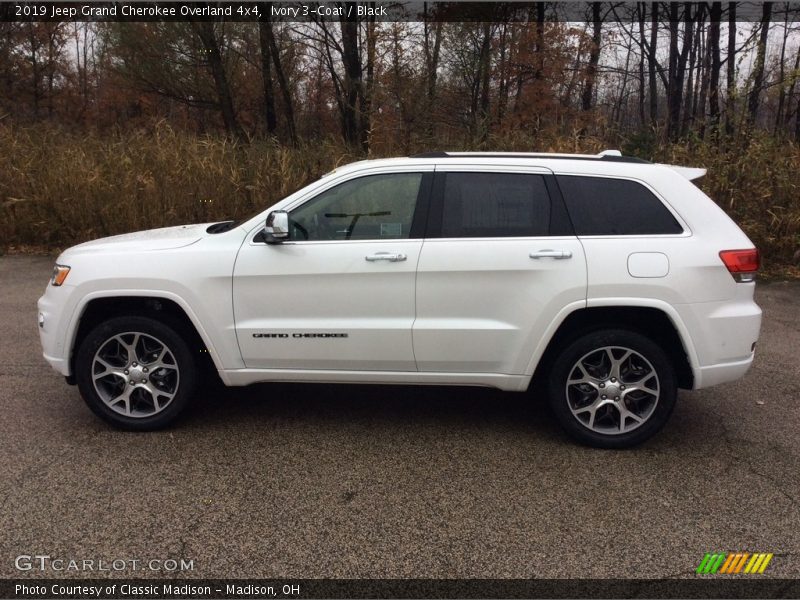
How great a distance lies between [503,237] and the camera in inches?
155

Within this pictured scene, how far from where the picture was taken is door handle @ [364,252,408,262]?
3906mm

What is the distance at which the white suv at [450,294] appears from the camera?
3838 millimetres

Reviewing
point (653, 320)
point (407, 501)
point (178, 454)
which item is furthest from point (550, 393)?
point (178, 454)

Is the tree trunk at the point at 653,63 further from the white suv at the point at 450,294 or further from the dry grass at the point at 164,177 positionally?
the white suv at the point at 450,294

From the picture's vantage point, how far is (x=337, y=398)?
4902 millimetres

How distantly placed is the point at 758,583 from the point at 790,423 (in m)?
2.08

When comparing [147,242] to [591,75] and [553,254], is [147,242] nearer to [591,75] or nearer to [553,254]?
[553,254]

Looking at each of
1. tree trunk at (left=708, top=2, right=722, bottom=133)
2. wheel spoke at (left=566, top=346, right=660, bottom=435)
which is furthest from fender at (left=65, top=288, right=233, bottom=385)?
tree trunk at (left=708, top=2, right=722, bottom=133)

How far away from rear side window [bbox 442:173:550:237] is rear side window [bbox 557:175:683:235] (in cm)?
18

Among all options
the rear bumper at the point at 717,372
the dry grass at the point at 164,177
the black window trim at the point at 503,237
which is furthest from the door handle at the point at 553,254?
the dry grass at the point at 164,177

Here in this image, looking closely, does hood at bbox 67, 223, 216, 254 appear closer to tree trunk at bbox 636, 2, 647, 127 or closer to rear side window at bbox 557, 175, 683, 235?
rear side window at bbox 557, 175, 683, 235

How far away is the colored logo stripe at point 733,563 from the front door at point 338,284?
191 centimetres

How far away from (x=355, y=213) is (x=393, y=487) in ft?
5.60

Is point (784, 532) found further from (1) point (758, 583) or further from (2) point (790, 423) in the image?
(2) point (790, 423)
